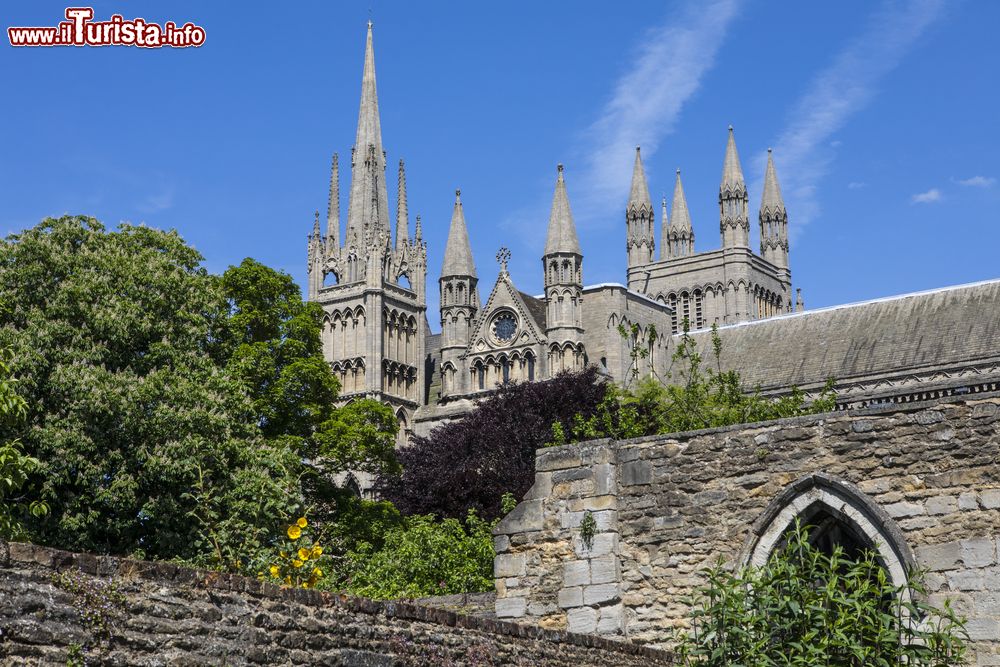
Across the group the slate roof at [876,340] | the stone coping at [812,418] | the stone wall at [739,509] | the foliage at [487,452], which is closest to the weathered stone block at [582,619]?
the stone wall at [739,509]

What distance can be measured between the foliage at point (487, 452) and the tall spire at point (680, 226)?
165 ft

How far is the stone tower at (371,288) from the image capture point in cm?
7912

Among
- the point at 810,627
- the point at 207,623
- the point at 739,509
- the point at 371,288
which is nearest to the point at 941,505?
the point at 739,509

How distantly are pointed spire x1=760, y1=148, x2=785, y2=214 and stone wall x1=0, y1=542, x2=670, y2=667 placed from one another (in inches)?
3430

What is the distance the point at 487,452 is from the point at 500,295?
37293 millimetres

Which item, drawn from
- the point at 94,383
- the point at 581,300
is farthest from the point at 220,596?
the point at 581,300

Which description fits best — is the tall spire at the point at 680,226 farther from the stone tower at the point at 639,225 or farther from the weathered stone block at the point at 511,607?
the weathered stone block at the point at 511,607

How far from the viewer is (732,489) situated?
1100 centimetres

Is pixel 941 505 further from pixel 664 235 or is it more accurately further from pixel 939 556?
pixel 664 235

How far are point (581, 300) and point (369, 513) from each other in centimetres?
3863

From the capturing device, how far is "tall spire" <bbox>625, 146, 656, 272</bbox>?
92.0 m

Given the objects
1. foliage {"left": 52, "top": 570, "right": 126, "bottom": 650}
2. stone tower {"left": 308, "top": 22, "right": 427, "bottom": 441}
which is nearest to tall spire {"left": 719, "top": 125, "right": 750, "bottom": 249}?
stone tower {"left": 308, "top": 22, "right": 427, "bottom": 441}

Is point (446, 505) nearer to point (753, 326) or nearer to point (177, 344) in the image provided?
point (177, 344)

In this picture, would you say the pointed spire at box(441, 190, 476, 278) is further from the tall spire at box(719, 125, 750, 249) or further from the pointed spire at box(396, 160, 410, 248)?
the tall spire at box(719, 125, 750, 249)
